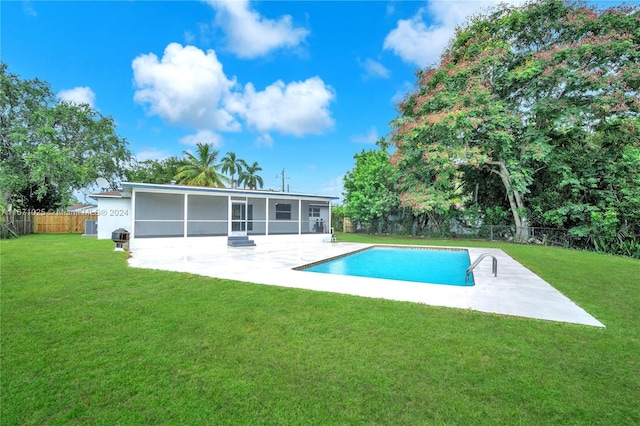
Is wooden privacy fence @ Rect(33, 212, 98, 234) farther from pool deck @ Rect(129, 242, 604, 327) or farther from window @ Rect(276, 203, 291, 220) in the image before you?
pool deck @ Rect(129, 242, 604, 327)

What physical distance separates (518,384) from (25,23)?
20.8 meters

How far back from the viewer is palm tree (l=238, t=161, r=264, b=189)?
109 feet

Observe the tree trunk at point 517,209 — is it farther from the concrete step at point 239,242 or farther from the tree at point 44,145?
the tree at point 44,145

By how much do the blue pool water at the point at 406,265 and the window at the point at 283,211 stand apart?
20.5 feet

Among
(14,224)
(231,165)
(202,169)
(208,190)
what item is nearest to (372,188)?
(208,190)

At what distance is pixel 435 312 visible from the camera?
4.17 meters

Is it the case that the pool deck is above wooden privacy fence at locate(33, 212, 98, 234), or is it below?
below

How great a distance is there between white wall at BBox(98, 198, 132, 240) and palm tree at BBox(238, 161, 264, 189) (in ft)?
57.1

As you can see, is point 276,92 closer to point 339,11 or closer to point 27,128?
point 339,11

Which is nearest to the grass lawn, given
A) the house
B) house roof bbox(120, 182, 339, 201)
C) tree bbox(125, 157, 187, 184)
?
house roof bbox(120, 182, 339, 201)

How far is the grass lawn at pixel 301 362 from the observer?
2.15 meters

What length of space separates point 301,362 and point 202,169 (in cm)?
2624

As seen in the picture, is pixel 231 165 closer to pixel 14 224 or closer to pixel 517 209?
pixel 14 224

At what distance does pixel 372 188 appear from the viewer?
66.6ft
